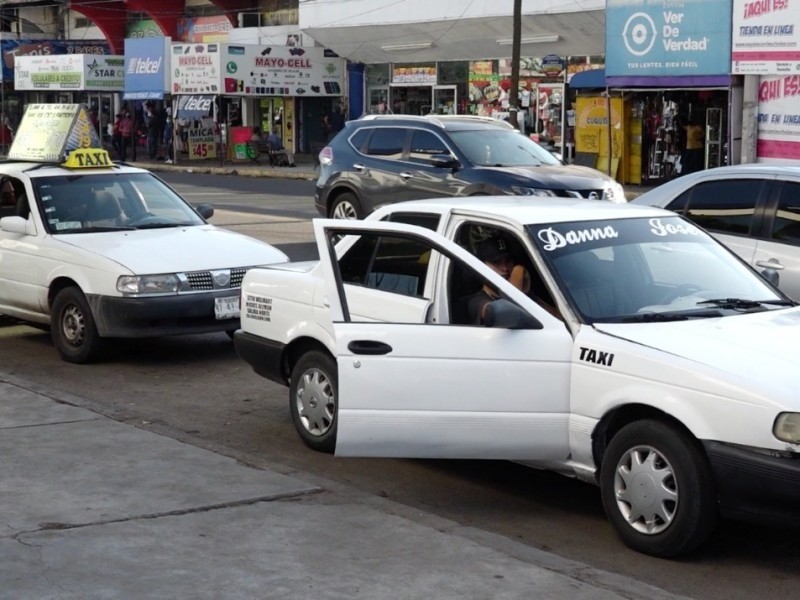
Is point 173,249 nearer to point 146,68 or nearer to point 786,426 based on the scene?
point 786,426

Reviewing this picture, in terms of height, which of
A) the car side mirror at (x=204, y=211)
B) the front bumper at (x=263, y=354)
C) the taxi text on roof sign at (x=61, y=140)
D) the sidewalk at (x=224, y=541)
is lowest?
the sidewalk at (x=224, y=541)

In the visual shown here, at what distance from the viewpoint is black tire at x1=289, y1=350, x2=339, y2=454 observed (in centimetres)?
743

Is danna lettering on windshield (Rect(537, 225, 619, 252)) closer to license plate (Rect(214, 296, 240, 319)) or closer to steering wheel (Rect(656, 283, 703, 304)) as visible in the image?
steering wheel (Rect(656, 283, 703, 304))

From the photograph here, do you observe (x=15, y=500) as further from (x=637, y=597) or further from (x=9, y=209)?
(x=9, y=209)

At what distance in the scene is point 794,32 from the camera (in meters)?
23.9

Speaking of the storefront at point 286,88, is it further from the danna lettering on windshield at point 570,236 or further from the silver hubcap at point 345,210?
the danna lettering on windshield at point 570,236

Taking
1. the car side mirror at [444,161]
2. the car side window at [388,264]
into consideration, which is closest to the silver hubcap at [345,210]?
the car side mirror at [444,161]

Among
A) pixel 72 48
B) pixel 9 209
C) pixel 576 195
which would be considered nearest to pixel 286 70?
pixel 72 48

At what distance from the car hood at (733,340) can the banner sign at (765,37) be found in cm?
1901

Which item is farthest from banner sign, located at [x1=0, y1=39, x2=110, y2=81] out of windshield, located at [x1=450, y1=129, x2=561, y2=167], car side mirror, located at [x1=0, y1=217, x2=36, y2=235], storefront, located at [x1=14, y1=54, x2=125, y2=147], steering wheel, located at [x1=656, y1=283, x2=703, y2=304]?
steering wheel, located at [x1=656, y1=283, x2=703, y2=304]

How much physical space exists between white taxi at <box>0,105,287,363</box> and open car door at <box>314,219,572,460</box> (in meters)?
3.54

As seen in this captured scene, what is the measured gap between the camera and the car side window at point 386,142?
17359 mm

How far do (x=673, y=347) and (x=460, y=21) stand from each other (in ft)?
110

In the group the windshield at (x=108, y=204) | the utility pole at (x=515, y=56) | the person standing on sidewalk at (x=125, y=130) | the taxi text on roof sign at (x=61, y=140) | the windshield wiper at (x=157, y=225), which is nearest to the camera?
the windshield at (x=108, y=204)
